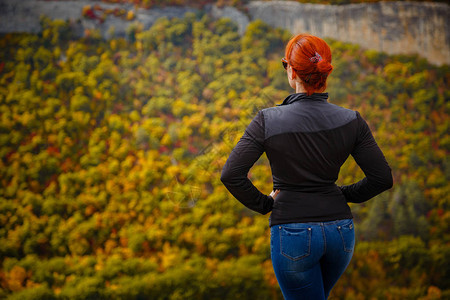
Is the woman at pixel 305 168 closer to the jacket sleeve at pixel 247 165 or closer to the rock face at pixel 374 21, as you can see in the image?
the jacket sleeve at pixel 247 165

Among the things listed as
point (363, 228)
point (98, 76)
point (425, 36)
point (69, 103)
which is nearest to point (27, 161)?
point (69, 103)

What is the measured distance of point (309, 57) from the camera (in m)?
1.07

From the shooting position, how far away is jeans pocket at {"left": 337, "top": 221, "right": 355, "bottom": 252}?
1.09m

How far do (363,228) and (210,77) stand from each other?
7.15ft

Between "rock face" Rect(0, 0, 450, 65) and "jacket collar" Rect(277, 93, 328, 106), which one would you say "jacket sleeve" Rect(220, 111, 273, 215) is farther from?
"rock face" Rect(0, 0, 450, 65)

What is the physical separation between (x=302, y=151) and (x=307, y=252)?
0.90 ft

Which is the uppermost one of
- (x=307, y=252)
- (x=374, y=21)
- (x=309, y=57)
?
(x=374, y=21)

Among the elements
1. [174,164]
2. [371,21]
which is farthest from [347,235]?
[371,21]

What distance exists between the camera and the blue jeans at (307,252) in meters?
1.05

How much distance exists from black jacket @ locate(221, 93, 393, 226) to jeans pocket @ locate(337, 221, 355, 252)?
1.1 inches

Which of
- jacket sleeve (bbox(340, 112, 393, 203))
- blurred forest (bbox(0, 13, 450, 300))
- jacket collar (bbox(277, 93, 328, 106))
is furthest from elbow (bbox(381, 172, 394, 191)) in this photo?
blurred forest (bbox(0, 13, 450, 300))

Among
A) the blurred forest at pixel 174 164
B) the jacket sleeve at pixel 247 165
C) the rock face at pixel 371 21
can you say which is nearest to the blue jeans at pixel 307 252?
the jacket sleeve at pixel 247 165

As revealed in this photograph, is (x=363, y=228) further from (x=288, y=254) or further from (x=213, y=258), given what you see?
(x=288, y=254)

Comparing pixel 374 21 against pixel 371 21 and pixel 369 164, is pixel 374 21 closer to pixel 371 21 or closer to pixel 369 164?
pixel 371 21
